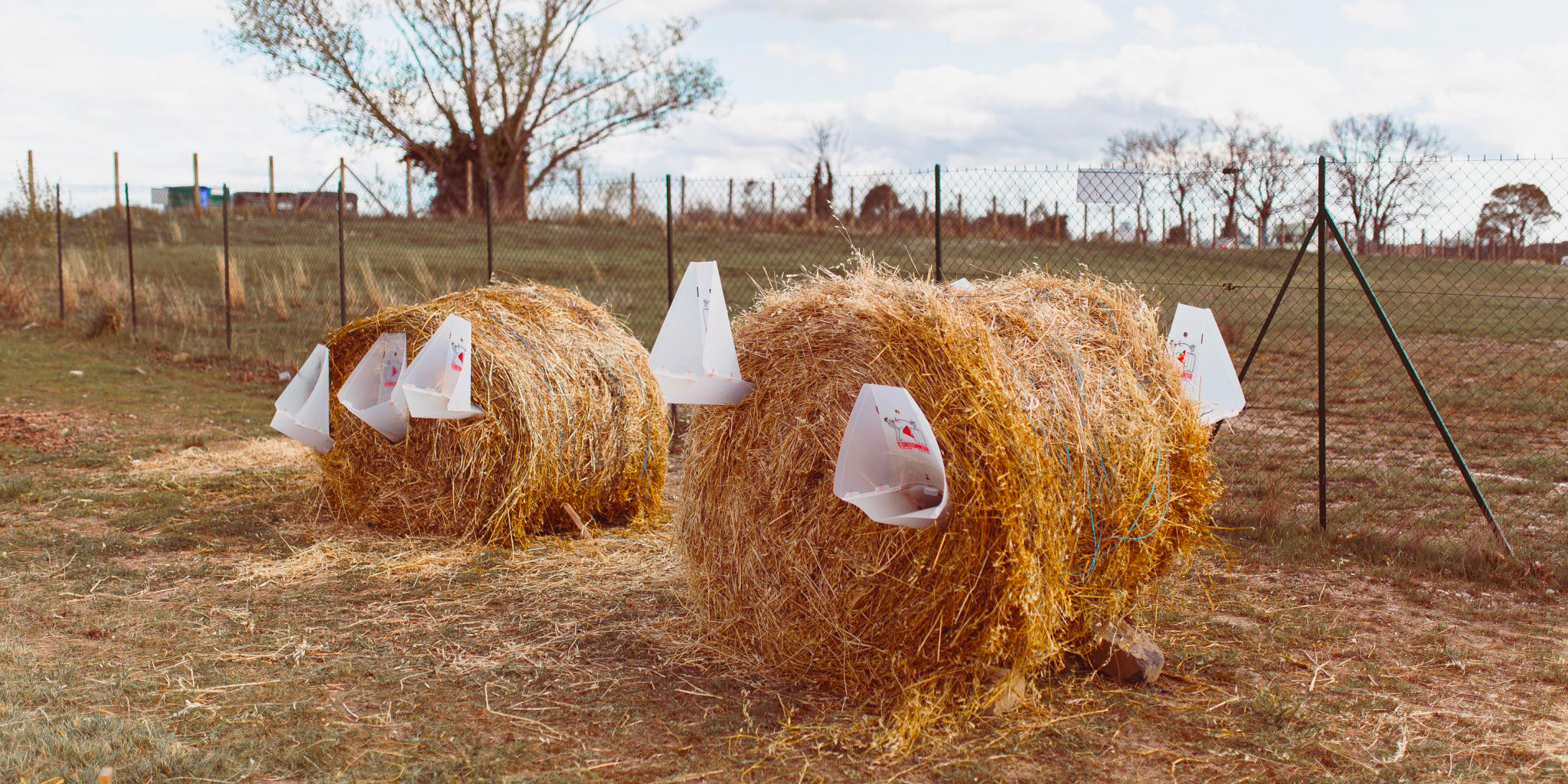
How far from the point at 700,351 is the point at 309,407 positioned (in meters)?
3.36

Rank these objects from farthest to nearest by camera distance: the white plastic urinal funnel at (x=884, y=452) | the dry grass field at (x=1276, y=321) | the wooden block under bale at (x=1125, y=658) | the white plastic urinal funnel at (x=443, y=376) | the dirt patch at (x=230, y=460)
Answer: the dirt patch at (x=230, y=460)
the dry grass field at (x=1276, y=321)
the white plastic urinal funnel at (x=443, y=376)
the wooden block under bale at (x=1125, y=658)
the white plastic urinal funnel at (x=884, y=452)

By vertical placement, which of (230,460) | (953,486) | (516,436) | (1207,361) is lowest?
(230,460)

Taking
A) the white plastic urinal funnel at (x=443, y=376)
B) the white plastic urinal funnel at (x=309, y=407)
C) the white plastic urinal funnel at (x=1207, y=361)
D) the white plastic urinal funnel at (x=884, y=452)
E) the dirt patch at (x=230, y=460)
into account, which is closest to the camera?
the white plastic urinal funnel at (x=884, y=452)

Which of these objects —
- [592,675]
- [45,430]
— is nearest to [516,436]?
[592,675]

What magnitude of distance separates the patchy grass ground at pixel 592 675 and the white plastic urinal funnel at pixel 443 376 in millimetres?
782

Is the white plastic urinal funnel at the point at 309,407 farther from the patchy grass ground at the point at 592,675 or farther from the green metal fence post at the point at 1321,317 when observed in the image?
the green metal fence post at the point at 1321,317

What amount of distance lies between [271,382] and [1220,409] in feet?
33.6

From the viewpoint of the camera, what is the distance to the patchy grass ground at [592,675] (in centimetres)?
359

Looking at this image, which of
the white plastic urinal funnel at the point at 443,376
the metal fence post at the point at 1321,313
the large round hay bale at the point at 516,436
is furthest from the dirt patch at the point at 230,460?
the metal fence post at the point at 1321,313

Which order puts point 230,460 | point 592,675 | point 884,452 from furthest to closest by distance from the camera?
point 230,460 → point 592,675 → point 884,452

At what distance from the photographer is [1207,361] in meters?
5.08

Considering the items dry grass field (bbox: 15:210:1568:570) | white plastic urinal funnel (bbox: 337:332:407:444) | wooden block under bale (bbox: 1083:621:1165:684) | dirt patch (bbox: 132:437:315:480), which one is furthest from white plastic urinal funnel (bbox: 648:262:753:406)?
dirt patch (bbox: 132:437:315:480)

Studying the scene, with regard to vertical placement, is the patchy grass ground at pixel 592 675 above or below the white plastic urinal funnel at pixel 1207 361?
below

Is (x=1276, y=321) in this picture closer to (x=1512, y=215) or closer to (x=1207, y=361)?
(x=1512, y=215)
